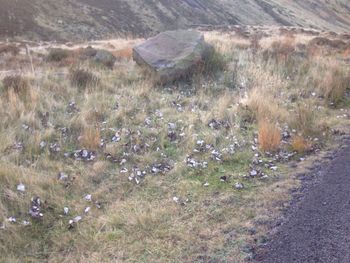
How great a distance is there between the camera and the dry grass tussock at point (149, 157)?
527 centimetres

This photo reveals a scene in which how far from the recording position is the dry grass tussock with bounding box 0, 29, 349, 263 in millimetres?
5270

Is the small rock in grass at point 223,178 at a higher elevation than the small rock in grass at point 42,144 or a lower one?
higher

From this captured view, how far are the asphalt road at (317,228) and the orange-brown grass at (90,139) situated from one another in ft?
11.6

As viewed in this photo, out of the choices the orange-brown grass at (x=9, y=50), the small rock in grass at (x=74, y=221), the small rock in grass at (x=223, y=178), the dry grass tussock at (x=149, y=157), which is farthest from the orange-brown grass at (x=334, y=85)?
the orange-brown grass at (x=9, y=50)

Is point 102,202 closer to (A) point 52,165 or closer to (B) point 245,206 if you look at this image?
(A) point 52,165

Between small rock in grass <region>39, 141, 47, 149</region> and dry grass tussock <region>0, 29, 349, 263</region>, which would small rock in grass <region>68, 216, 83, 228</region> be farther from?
small rock in grass <region>39, 141, 47, 149</region>

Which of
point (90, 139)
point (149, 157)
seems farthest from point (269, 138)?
point (90, 139)

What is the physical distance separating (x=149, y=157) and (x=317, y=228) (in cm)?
314

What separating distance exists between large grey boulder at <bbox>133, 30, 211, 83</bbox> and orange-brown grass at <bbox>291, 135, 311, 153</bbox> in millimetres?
4644

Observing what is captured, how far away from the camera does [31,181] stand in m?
6.14

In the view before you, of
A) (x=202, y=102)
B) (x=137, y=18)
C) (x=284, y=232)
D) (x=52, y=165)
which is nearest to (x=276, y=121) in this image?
(x=202, y=102)

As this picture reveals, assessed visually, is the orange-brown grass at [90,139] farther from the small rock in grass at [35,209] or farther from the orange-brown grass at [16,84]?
the orange-brown grass at [16,84]

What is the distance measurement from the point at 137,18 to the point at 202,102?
53.3m

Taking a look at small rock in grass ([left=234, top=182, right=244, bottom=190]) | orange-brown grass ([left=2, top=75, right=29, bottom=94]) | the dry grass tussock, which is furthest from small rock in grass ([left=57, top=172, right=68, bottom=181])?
orange-brown grass ([left=2, top=75, right=29, bottom=94])
